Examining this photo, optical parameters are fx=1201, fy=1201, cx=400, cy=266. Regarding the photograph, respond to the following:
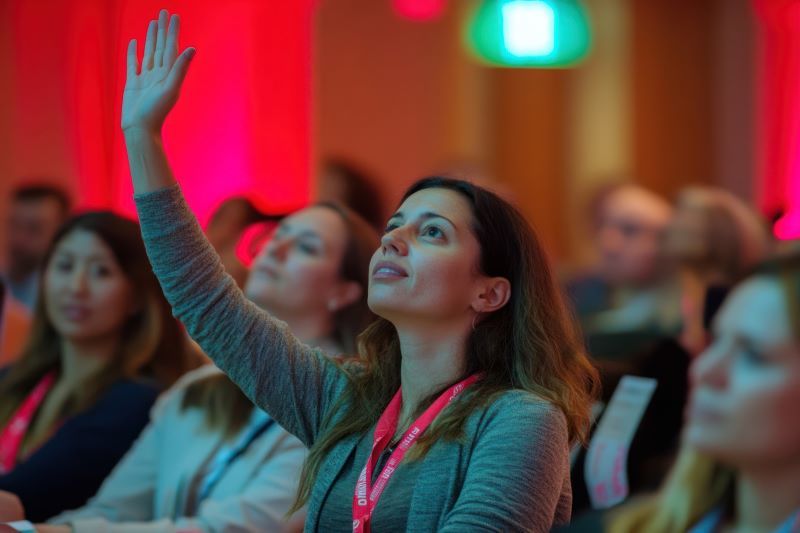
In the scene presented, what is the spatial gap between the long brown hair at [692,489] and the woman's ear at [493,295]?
482 mm

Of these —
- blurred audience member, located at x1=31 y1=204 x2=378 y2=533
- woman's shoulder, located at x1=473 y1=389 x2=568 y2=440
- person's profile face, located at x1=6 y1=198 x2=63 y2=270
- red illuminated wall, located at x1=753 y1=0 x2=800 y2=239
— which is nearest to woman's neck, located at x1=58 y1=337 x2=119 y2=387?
blurred audience member, located at x1=31 y1=204 x2=378 y2=533

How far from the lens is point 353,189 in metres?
4.91

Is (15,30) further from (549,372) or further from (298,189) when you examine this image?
(549,372)

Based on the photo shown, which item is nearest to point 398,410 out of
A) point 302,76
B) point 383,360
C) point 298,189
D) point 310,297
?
point 383,360

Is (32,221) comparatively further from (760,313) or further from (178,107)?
(760,313)

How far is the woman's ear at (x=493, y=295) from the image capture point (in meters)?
2.00

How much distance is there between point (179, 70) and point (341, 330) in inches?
48.3

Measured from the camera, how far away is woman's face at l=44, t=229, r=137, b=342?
3.15 metres

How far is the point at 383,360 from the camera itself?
6.89 feet

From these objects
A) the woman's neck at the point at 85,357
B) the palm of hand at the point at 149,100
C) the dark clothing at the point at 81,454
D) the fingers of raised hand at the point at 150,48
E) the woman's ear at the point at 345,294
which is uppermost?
the fingers of raised hand at the point at 150,48

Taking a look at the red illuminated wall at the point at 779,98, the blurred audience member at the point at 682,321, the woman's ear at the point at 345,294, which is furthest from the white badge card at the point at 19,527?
the red illuminated wall at the point at 779,98

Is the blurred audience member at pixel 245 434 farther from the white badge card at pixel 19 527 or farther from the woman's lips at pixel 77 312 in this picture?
the woman's lips at pixel 77 312

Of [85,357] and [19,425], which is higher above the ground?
[85,357]

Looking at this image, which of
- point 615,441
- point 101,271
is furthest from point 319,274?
point 615,441
